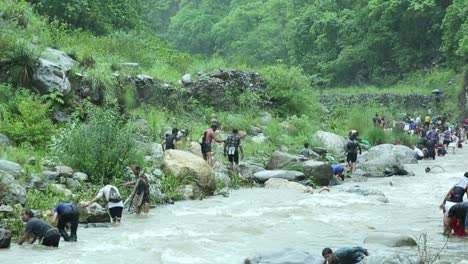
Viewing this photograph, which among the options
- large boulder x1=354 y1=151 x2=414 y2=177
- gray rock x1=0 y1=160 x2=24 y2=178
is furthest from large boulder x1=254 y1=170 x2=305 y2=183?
gray rock x1=0 y1=160 x2=24 y2=178

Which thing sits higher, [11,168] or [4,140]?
[4,140]

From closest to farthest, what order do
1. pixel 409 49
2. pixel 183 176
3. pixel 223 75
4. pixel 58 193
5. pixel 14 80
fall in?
pixel 58 193 → pixel 183 176 → pixel 14 80 → pixel 223 75 → pixel 409 49

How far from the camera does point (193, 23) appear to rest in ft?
254

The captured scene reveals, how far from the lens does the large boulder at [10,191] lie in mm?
13500

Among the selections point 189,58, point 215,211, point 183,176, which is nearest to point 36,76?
point 183,176

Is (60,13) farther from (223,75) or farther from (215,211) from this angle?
(215,211)

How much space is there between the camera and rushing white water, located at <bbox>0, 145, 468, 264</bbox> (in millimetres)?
11375

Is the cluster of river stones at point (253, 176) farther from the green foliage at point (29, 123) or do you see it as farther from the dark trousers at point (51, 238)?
the green foliage at point (29, 123)

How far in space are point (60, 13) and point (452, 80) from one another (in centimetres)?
Answer: 2869

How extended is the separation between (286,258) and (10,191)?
20.7 ft

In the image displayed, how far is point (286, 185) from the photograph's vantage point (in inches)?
752

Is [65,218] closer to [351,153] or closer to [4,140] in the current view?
[4,140]

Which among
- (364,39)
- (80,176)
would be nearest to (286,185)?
(80,176)

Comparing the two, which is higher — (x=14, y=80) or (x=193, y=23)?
(x=193, y=23)
